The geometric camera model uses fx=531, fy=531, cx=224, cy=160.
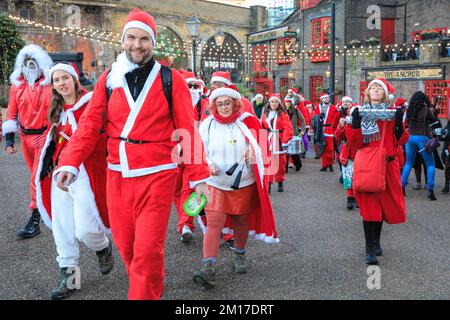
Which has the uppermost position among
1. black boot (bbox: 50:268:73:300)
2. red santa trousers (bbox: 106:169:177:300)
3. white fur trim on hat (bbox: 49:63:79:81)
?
white fur trim on hat (bbox: 49:63:79:81)

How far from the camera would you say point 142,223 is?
10.9ft

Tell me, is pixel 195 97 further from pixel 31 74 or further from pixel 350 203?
pixel 350 203

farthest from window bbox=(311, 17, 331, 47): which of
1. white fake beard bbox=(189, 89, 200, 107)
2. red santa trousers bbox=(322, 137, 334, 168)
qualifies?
white fake beard bbox=(189, 89, 200, 107)

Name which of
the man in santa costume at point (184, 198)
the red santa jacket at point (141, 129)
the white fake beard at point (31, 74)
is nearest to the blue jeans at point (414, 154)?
the man in santa costume at point (184, 198)

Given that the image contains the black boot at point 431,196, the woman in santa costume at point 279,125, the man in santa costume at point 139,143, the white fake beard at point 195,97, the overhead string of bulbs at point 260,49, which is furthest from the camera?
the overhead string of bulbs at point 260,49

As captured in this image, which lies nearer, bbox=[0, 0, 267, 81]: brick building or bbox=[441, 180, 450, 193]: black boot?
bbox=[441, 180, 450, 193]: black boot

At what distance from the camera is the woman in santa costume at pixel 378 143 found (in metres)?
5.18

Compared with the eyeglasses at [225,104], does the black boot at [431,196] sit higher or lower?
lower

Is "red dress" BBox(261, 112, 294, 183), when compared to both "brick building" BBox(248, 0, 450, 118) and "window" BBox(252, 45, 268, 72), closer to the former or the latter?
"brick building" BBox(248, 0, 450, 118)

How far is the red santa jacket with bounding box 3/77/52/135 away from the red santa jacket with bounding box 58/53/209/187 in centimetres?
252

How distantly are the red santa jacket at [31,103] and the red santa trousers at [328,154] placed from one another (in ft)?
24.8

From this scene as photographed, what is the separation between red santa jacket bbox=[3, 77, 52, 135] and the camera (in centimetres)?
591

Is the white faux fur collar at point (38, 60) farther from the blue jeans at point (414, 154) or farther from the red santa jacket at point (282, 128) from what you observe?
the blue jeans at point (414, 154)
